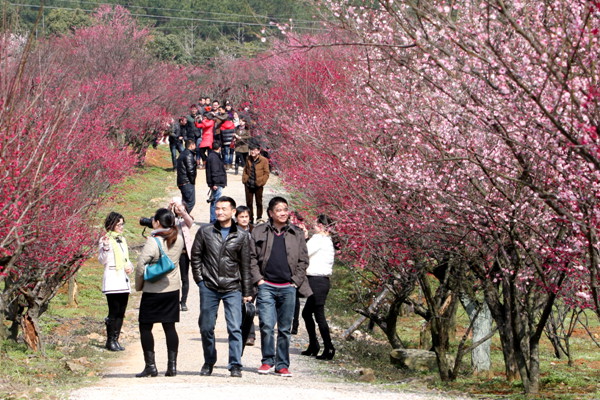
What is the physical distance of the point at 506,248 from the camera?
9.98m

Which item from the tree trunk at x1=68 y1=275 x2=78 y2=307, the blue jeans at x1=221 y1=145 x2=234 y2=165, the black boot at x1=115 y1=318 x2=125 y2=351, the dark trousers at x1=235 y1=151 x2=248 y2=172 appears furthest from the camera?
the dark trousers at x1=235 y1=151 x2=248 y2=172

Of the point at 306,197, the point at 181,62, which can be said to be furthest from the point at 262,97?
the point at 181,62

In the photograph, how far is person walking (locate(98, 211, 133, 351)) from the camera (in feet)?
38.3

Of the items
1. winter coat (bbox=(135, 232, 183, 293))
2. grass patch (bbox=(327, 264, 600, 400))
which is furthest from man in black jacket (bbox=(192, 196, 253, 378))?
grass patch (bbox=(327, 264, 600, 400))

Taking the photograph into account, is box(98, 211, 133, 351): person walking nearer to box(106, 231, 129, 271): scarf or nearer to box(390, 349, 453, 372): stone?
box(106, 231, 129, 271): scarf

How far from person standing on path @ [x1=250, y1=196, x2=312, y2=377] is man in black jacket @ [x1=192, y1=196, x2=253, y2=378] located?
0.26 metres

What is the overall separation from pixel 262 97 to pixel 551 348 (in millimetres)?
15243

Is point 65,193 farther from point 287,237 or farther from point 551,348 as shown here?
point 551,348

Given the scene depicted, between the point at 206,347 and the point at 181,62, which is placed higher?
the point at 181,62

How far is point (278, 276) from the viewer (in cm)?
1016

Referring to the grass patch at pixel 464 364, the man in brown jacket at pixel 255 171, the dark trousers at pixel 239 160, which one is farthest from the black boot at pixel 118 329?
the dark trousers at pixel 239 160

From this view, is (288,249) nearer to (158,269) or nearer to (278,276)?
(278,276)

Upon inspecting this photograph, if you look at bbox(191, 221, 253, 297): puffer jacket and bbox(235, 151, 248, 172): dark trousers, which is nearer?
bbox(191, 221, 253, 297): puffer jacket

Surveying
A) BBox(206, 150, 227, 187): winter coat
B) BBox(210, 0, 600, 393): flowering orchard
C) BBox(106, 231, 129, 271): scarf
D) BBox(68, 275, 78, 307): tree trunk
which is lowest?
BBox(68, 275, 78, 307): tree trunk
